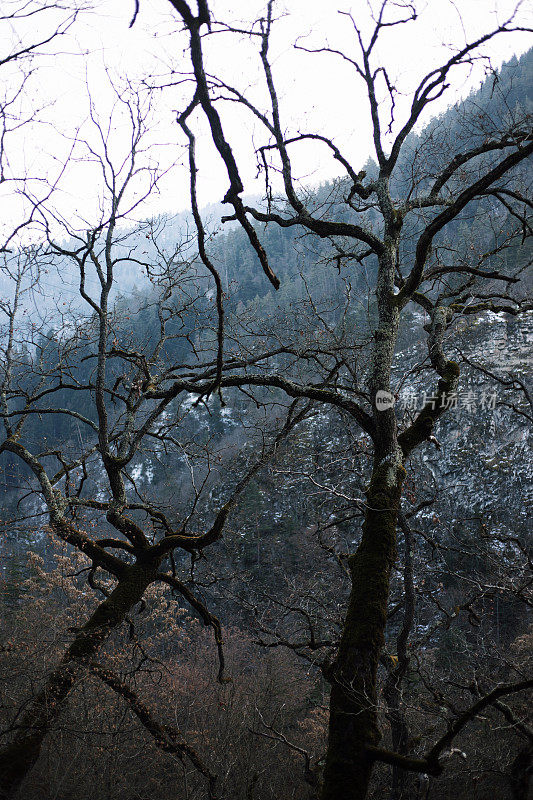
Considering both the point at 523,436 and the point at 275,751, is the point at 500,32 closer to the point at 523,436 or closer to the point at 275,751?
the point at 275,751

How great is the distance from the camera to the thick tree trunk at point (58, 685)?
14.8 ft

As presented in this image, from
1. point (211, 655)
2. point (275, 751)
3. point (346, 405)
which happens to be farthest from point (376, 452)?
point (211, 655)

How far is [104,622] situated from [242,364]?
318 centimetres

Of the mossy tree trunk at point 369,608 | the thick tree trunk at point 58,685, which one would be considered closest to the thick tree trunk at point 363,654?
the mossy tree trunk at point 369,608

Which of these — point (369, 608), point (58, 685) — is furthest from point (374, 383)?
point (58, 685)

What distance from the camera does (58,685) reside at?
479cm

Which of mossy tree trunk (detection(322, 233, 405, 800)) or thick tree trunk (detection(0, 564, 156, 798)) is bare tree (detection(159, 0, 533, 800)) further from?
thick tree trunk (detection(0, 564, 156, 798))

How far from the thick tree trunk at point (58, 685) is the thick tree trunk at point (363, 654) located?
3.05 m

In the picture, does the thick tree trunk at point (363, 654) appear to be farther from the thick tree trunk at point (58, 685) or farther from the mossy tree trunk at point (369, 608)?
the thick tree trunk at point (58, 685)

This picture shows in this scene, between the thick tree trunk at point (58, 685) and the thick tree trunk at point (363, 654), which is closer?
the thick tree trunk at point (363, 654)

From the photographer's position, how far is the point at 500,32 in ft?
12.0

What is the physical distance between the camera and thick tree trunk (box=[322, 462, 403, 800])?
90.7 inches

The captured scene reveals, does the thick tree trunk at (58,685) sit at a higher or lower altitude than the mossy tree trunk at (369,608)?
lower

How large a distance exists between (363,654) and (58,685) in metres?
3.72
